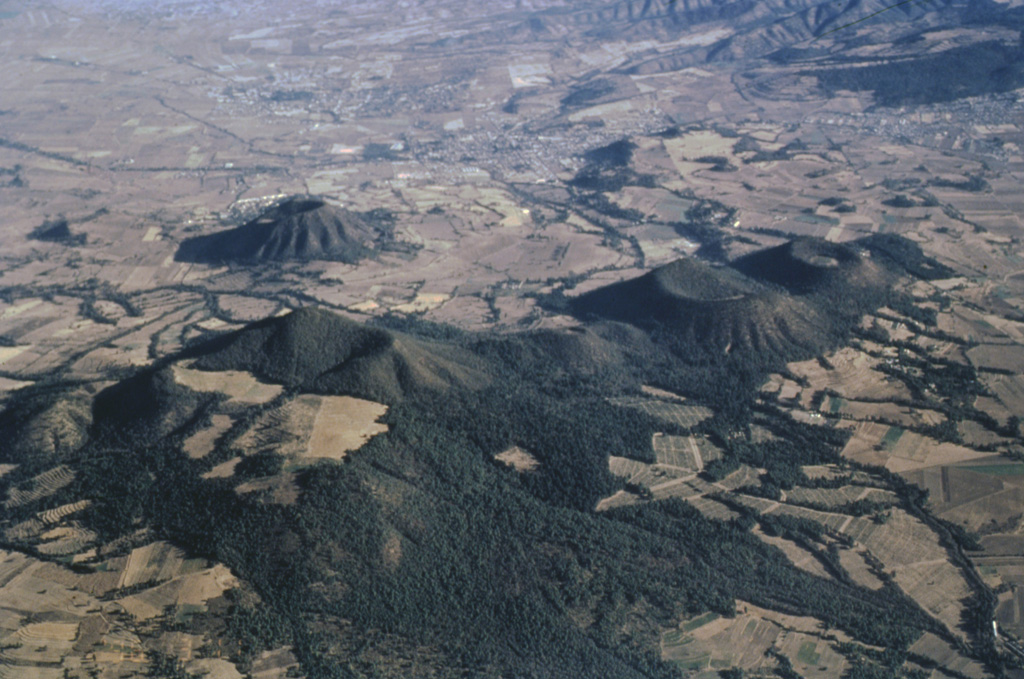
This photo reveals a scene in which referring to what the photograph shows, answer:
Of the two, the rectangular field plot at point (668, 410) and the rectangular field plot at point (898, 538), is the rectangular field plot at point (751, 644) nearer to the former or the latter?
the rectangular field plot at point (898, 538)

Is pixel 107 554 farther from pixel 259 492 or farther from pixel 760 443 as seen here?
pixel 760 443

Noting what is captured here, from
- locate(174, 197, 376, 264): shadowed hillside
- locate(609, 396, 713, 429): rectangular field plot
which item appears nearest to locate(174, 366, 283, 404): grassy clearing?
locate(609, 396, 713, 429): rectangular field plot

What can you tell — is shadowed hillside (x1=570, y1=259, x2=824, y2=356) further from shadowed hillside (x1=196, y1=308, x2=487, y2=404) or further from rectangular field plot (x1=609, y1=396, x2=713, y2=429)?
shadowed hillside (x1=196, y1=308, x2=487, y2=404)

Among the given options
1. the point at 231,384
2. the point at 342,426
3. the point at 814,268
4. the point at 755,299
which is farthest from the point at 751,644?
the point at 814,268

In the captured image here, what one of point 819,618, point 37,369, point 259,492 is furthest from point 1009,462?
point 37,369

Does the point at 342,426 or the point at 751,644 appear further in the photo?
the point at 342,426

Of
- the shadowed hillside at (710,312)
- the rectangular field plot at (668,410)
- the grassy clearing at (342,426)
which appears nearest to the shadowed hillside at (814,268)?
the shadowed hillside at (710,312)

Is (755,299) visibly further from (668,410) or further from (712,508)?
(712,508)
